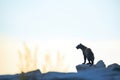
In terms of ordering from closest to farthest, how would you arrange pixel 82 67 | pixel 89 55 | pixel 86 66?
pixel 86 66
pixel 82 67
pixel 89 55

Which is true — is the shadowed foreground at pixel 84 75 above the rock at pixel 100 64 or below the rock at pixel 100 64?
above

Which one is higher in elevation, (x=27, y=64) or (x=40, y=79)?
(x=27, y=64)

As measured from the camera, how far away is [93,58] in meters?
21.5

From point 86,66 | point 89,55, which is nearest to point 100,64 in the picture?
point 89,55

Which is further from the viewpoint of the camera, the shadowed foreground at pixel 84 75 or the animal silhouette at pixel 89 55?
the animal silhouette at pixel 89 55

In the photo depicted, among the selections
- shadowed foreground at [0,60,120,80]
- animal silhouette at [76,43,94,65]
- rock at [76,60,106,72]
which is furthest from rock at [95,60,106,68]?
shadowed foreground at [0,60,120,80]

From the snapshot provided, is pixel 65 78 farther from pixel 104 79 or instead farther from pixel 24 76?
pixel 24 76

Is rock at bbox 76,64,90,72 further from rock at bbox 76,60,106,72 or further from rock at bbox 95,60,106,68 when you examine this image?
Answer: rock at bbox 95,60,106,68

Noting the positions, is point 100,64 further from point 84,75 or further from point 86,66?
point 84,75

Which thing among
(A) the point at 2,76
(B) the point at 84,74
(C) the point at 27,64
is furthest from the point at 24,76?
(A) the point at 2,76

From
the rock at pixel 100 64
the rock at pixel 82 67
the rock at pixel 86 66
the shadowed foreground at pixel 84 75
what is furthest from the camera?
the rock at pixel 100 64

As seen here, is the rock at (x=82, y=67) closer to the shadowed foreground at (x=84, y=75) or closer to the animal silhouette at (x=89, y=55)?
the animal silhouette at (x=89, y=55)

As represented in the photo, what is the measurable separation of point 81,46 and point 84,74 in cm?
596

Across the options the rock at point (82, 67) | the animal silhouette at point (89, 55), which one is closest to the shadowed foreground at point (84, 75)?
the rock at point (82, 67)
